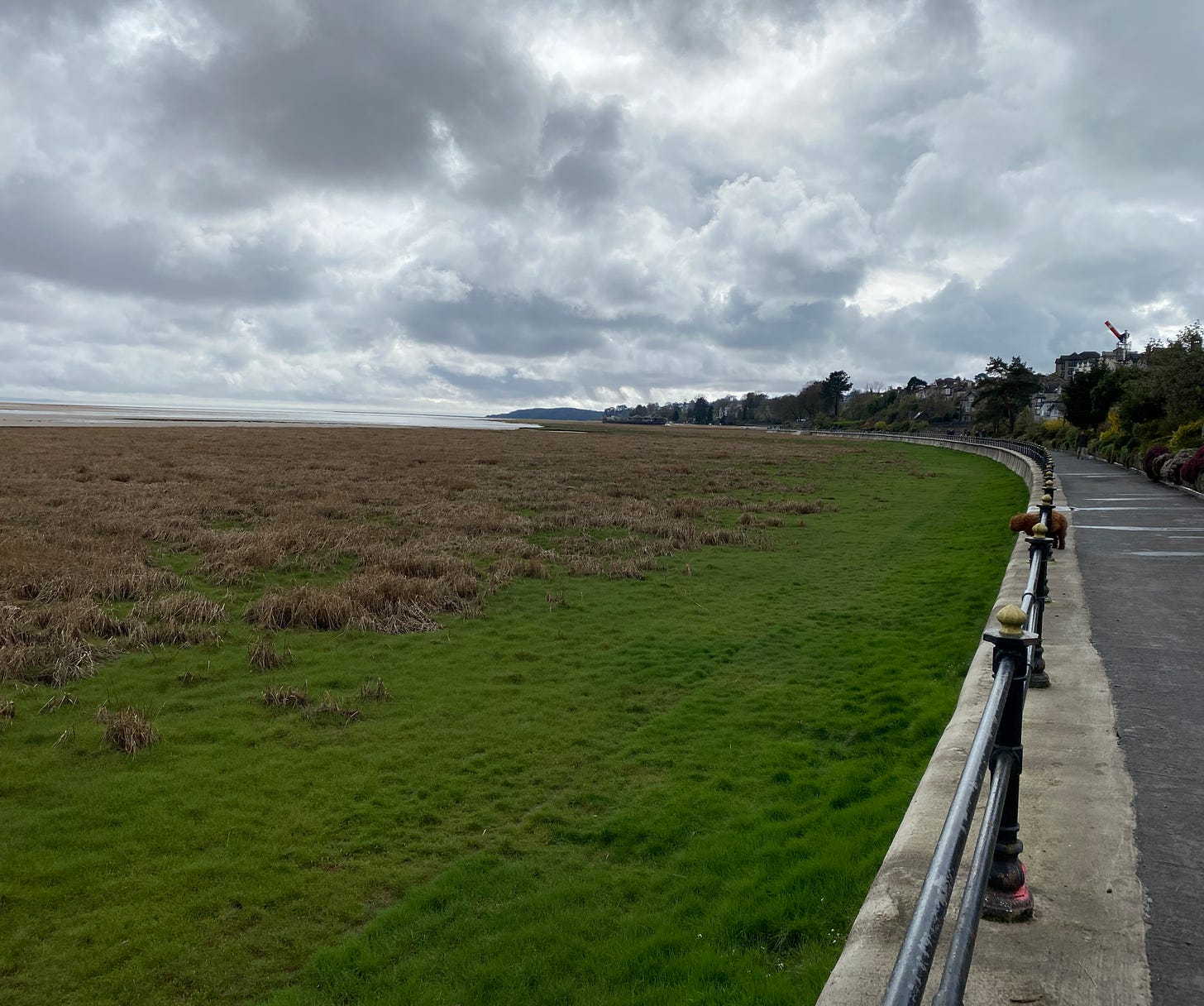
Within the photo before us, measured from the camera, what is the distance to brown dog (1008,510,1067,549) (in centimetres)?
1148

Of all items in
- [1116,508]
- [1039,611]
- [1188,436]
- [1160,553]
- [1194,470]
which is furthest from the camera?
[1188,436]

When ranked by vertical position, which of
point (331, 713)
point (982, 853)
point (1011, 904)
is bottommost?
point (331, 713)

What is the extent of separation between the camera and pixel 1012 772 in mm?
Answer: 3010

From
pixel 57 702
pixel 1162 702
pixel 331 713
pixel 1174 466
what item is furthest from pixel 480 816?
pixel 1174 466

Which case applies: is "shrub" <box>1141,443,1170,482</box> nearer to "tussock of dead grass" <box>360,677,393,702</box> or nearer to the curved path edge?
the curved path edge

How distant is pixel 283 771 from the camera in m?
6.71

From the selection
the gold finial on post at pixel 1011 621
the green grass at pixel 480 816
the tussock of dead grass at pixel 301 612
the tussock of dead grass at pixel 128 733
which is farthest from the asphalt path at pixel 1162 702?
the tussock of dead grass at pixel 301 612

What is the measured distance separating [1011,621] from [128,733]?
24.5 ft

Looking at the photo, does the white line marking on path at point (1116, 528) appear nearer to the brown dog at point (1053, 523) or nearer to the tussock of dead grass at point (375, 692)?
the brown dog at point (1053, 523)

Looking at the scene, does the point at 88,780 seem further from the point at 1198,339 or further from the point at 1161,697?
the point at 1198,339

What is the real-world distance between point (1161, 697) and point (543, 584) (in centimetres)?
968

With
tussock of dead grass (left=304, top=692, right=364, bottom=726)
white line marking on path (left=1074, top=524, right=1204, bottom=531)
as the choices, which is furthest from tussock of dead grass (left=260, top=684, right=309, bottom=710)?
white line marking on path (left=1074, top=524, right=1204, bottom=531)

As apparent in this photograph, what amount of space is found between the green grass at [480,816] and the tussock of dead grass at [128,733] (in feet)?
0.43

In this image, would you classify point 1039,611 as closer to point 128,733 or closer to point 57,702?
point 128,733
